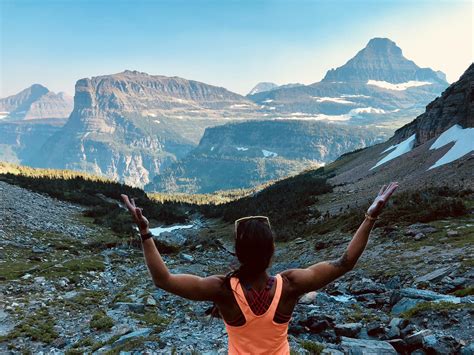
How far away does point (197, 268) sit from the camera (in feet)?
84.6

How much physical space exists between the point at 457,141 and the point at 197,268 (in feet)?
132

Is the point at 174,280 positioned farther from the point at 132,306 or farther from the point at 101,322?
the point at 132,306

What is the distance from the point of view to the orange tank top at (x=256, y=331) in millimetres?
3703

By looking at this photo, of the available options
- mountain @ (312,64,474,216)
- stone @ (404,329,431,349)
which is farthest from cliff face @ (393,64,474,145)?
stone @ (404,329,431,349)

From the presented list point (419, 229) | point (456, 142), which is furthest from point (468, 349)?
point (456, 142)

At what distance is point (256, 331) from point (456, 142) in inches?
2069

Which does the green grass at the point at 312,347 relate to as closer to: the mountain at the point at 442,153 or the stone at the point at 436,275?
the stone at the point at 436,275

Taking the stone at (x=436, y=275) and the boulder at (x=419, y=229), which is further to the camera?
the boulder at (x=419, y=229)

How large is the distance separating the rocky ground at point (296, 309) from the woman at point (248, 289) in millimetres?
459

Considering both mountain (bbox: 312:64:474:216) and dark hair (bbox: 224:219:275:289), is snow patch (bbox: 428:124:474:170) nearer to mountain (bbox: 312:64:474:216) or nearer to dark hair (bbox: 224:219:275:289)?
mountain (bbox: 312:64:474:216)

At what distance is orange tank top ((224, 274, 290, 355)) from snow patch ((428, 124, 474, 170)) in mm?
45069

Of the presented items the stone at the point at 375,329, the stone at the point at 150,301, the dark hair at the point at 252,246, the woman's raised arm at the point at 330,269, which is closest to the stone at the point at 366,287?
the stone at the point at 375,329

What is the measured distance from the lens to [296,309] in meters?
11.9

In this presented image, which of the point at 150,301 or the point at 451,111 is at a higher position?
the point at 451,111
